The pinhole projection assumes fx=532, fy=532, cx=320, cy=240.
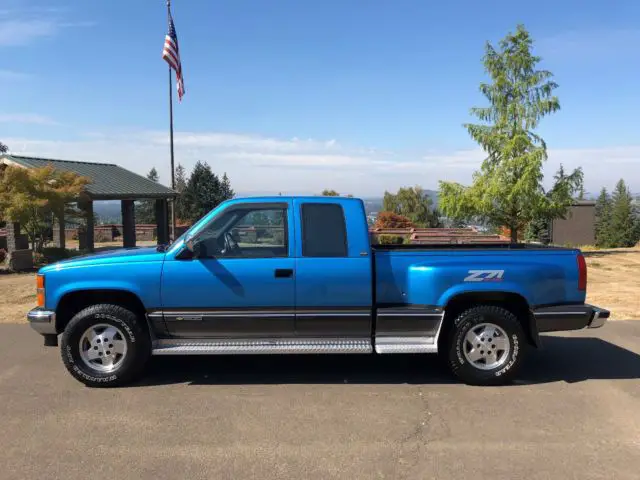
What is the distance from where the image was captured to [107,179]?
22859mm

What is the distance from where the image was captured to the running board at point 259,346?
17.0 feet

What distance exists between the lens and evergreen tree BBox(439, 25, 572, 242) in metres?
21.2

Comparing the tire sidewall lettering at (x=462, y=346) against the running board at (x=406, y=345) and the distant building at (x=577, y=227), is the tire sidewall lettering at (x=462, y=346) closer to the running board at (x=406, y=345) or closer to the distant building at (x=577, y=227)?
the running board at (x=406, y=345)

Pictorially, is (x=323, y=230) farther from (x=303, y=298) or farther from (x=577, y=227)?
(x=577, y=227)

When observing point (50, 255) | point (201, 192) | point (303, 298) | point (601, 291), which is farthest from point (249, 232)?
point (201, 192)

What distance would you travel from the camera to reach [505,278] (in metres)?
5.21

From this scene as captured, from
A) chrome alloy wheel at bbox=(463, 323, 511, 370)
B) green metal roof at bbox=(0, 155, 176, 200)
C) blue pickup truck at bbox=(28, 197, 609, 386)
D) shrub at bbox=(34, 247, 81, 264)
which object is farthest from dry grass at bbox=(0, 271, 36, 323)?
chrome alloy wheel at bbox=(463, 323, 511, 370)

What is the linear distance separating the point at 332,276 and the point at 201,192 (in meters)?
43.2

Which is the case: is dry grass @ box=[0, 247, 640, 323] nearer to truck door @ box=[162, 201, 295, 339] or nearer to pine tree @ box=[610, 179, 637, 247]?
truck door @ box=[162, 201, 295, 339]

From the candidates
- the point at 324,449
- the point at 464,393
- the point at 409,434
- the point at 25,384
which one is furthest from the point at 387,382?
the point at 25,384

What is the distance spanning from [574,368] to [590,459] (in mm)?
2366

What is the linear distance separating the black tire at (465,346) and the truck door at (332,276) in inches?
35.1

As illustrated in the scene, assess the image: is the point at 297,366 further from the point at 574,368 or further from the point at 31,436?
the point at 574,368

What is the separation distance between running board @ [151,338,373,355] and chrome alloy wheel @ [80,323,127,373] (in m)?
0.37
